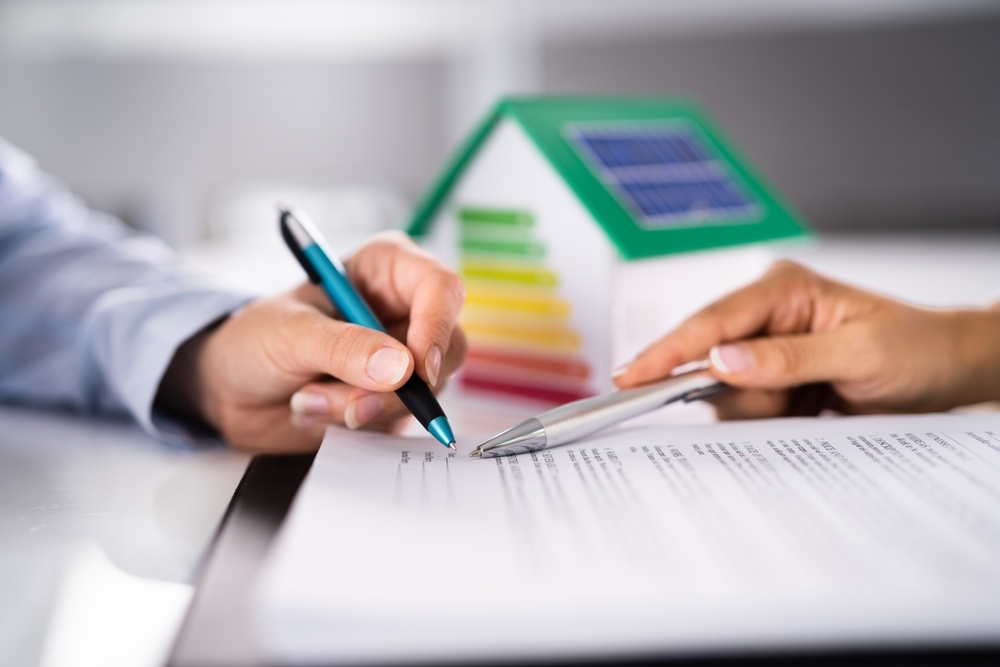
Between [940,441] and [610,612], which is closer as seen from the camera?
[610,612]

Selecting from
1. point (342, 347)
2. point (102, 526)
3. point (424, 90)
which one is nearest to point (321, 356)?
point (342, 347)

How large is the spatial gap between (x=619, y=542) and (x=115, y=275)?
538 mm

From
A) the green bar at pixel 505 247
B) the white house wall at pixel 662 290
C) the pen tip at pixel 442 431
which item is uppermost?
the green bar at pixel 505 247

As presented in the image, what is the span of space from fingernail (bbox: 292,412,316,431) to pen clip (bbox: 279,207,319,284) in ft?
0.27

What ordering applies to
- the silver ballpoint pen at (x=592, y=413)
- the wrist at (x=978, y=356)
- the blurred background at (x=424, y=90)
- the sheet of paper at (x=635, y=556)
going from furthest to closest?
the blurred background at (x=424, y=90), the wrist at (x=978, y=356), the silver ballpoint pen at (x=592, y=413), the sheet of paper at (x=635, y=556)

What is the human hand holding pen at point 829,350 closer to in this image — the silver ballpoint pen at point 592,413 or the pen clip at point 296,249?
the silver ballpoint pen at point 592,413

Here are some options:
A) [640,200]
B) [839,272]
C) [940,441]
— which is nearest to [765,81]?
[839,272]

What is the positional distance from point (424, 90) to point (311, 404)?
1952 mm

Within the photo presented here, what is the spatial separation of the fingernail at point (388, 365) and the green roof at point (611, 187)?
174 millimetres

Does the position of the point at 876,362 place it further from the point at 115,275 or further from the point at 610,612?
the point at 115,275

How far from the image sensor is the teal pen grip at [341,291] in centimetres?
48

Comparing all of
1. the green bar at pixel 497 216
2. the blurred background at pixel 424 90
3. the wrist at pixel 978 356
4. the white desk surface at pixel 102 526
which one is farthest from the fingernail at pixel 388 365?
the blurred background at pixel 424 90

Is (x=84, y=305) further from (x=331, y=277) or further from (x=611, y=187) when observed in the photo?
(x=611, y=187)

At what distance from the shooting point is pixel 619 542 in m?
0.28
